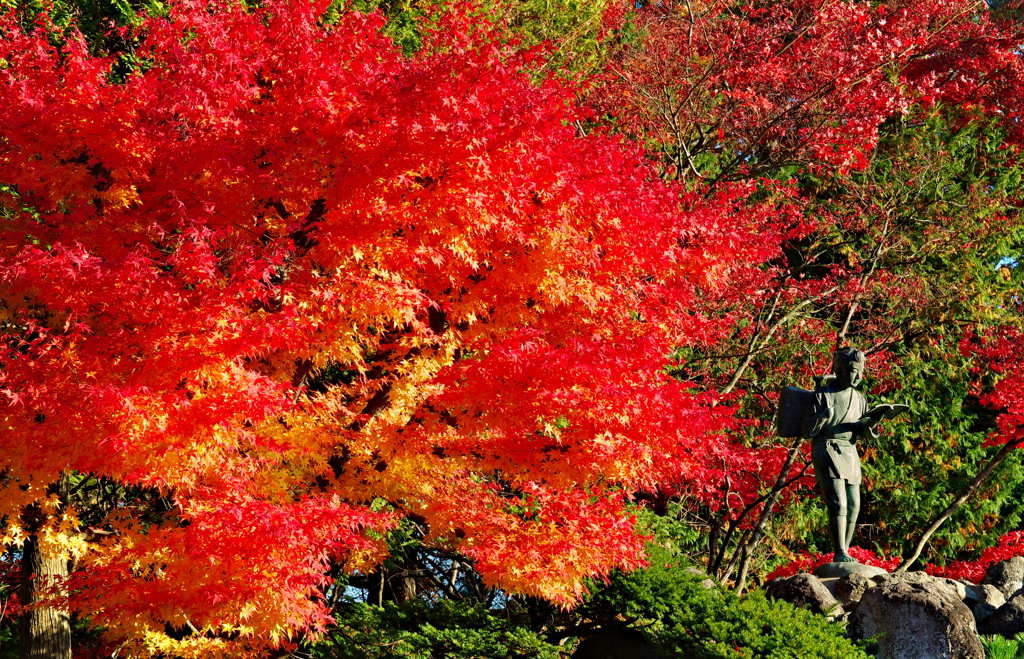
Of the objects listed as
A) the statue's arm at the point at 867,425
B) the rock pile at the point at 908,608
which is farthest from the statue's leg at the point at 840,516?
the statue's arm at the point at 867,425

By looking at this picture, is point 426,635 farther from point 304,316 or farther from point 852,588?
point 852,588

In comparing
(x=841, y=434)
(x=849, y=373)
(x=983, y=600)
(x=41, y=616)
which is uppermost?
(x=849, y=373)

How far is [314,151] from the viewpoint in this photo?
6996 millimetres

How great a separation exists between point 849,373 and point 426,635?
437 cm

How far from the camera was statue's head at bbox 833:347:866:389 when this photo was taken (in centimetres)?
878

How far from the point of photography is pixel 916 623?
292 inches

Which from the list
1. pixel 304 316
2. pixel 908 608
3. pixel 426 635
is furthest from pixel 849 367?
pixel 304 316

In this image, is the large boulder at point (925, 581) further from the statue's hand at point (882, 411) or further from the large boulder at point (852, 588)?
the statue's hand at point (882, 411)

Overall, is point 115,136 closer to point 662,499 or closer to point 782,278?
point 662,499

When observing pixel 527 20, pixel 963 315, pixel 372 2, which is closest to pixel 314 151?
pixel 372 2

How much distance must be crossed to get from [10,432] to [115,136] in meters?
2.19

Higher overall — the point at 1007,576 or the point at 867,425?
the point at 867,425

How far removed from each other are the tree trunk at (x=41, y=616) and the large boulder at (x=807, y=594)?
19.5ft

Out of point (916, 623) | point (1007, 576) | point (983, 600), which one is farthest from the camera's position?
point (1007, 576)
